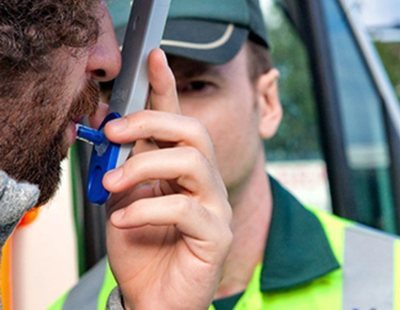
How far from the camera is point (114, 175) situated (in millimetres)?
1384

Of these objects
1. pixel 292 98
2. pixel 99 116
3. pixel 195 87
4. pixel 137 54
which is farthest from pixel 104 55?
pixel 292 98

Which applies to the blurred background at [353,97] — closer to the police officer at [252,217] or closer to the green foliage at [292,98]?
the green foliage at [292,98]

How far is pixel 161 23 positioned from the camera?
140 centimetres

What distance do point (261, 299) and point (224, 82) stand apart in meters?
0.53

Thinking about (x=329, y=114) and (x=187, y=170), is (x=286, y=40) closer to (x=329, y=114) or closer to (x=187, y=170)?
(x=329, y=114)

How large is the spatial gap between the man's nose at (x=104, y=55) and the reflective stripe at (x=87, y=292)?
816 mm

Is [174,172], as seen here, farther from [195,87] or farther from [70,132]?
[195,87]

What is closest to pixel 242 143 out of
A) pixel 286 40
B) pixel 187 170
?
pixel 187 170

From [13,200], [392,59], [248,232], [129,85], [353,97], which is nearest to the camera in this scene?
[13,200]

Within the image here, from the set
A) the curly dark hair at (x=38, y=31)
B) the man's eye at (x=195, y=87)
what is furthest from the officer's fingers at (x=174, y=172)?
the man's eye at (x=195, y=87)

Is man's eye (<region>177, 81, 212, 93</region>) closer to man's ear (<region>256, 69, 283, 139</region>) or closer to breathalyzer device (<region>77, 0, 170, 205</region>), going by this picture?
man's ear (<region>256, 69, 283, 139</region>)

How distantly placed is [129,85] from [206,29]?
1.95ft

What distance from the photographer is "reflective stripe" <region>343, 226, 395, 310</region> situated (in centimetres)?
190

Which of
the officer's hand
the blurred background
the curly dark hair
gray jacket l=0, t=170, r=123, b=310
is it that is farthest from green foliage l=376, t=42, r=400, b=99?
gray jacket l=0, t=170, r=123, b=310
